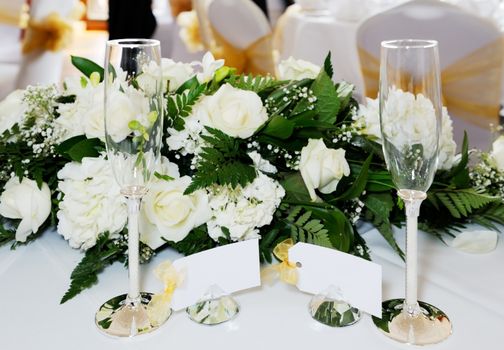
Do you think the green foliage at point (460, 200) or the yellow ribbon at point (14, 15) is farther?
the yellow ribbon at point (14, 15)

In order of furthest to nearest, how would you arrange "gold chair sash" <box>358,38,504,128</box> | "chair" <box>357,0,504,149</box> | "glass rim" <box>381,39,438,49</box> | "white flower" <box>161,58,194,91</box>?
"gold chair sash" <box>358,38,504,128</box>, "chair" <box>357,0,504,149</box>, "white flower" <box>161,58,194,91</box>, "glass rim" <box>381,39,438,49</box>

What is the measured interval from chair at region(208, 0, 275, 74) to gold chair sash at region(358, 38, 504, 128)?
1256mm

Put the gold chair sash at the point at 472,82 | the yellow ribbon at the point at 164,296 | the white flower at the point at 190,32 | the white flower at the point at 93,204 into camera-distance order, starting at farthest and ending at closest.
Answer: the white flower at the point at 190,32 → the gold chair sash at the point at 472,82 → the white flower at the point at 93,204 → the yellow ribbon at the point at 164,296

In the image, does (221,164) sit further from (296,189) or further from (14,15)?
(14,15)

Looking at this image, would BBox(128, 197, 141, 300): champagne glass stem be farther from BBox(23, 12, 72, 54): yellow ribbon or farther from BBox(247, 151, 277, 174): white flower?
BBox(23, 12, 72, 54): yellow ribbon

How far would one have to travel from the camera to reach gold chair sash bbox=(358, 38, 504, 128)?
1893 mm

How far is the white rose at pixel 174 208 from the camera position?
0.89m

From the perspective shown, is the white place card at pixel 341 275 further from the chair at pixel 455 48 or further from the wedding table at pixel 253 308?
the chair at pixel 455 48

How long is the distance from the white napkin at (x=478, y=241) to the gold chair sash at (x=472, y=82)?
3.08ft

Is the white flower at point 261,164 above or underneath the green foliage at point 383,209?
above

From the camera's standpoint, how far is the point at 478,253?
1008mm

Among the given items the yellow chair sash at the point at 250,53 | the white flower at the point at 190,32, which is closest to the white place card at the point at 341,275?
the yellow chair sash at the point at 250,53

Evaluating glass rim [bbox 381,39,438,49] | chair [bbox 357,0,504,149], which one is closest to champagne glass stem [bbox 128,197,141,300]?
glass rim [bbox 381,39,438,49]

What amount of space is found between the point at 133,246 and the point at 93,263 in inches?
5.7
